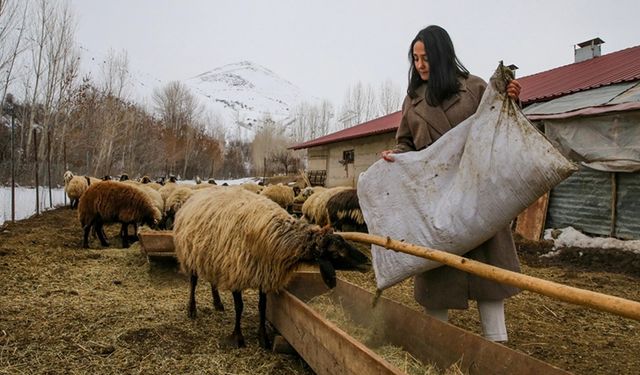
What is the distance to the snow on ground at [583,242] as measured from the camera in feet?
25.6

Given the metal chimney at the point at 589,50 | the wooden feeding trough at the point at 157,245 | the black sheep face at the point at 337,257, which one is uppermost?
the metal chimney at the point at 589,50

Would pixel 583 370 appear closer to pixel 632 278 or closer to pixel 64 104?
pixel 632 278

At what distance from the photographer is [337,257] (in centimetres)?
375

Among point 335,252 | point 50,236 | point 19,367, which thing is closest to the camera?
point 19,367

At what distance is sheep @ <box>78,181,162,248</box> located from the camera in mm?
8586

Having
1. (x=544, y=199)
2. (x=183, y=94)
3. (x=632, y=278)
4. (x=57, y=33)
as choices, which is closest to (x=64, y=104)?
(x=57, y=33)

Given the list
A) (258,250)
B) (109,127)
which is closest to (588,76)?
(258,250)

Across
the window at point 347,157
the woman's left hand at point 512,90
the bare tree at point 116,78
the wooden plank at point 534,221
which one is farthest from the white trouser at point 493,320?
the bare tree at point 116,78

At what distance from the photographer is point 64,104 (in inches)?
1020

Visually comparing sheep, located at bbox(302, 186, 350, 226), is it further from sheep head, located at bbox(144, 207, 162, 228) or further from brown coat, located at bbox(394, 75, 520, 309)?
brown coat, located at bbox(394, 75, 520, 309)

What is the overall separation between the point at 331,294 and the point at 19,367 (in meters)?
2.66

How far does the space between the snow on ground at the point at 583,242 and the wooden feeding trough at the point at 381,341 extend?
21.0ft

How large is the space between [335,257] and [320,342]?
98 cm

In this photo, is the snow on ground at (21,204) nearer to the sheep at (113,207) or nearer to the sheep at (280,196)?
the sheep at (113,207)
